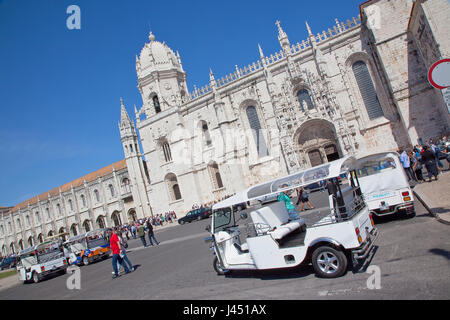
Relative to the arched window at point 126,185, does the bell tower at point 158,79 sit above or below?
above

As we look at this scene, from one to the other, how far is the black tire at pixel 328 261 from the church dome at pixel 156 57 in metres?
29.3

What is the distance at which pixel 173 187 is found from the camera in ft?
99.7

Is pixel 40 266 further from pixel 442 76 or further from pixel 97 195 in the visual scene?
pixel 97 195

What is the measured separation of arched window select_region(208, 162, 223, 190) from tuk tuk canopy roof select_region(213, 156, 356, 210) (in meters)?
22.1

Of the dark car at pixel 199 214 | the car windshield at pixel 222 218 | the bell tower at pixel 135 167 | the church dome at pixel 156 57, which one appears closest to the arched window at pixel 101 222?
the bell tower at pixel 135 167

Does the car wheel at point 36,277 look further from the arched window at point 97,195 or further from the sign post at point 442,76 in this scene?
the arched window at point 97,195

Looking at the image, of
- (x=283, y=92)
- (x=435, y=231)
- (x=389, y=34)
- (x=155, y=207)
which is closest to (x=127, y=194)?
(x=155, y=207)

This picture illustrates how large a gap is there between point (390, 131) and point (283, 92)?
899 centimetres

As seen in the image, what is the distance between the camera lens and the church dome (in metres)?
30.3

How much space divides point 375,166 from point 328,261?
14.5 feet

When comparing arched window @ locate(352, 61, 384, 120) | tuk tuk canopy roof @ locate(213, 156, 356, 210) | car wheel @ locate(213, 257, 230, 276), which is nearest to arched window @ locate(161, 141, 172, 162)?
arched window @ locate(352, 61, 384, 120)

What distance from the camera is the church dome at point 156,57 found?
99.4ft

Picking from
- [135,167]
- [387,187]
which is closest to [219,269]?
[387,187]
